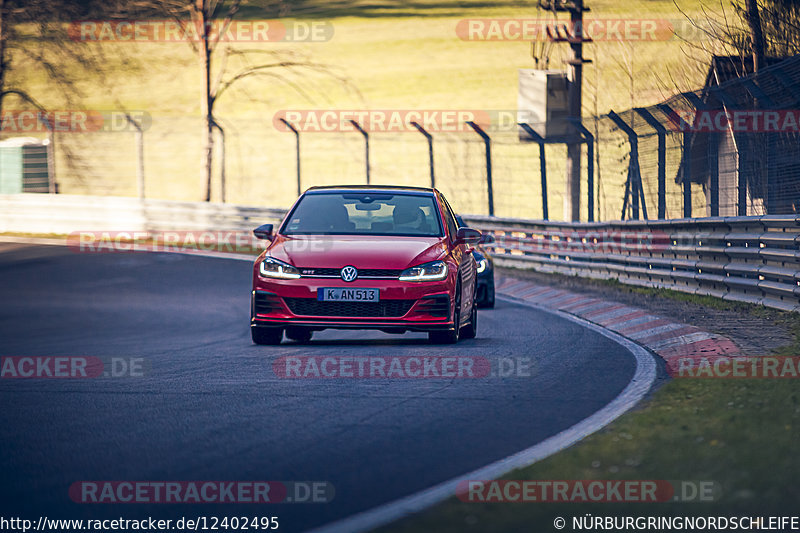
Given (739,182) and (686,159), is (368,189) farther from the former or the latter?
(686,159)

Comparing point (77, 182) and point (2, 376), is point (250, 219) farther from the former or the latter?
point (2, 376)

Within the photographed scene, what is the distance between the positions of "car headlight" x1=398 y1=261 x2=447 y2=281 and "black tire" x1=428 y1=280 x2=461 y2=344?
0.96 ft

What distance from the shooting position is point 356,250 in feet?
33.6

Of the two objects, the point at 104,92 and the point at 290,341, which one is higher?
the point at 104,92

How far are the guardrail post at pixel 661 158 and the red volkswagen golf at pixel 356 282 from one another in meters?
6.49

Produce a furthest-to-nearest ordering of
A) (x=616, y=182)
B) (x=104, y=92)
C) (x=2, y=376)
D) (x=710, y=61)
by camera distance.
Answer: (x=104, y=92)
(x=616, y=182)
(x=710, y=61)
(x=2, y=376)

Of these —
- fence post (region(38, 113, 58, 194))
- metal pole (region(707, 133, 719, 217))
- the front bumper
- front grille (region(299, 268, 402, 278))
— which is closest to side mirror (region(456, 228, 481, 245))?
the front bumper

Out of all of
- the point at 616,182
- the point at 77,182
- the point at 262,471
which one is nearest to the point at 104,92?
the point at 77,182

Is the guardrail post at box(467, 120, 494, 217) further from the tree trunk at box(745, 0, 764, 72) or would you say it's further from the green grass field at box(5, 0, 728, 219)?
the tree trunk at box(745, 0, 764, 72)

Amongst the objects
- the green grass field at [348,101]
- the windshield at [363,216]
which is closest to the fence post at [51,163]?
the green grass field at [348,101]

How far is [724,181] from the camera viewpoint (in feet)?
47.0

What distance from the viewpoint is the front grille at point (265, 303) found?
1010 cm

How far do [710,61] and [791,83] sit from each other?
457 centimetres

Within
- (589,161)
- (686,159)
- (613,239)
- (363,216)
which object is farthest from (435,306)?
(589,161)
